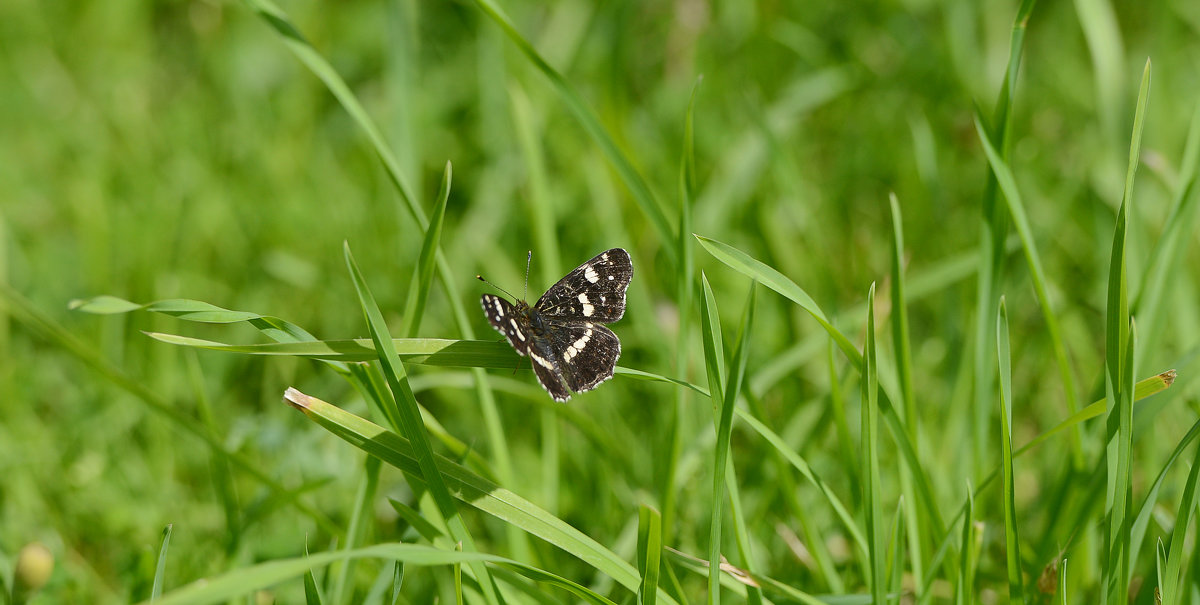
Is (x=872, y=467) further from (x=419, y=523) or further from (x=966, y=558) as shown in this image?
(x=419, y=523)

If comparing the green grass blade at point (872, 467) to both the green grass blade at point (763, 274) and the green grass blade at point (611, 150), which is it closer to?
the green grass blade at point (763, 274)

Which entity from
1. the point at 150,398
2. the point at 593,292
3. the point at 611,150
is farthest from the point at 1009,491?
the point at 150,398

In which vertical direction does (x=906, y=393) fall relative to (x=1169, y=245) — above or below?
below

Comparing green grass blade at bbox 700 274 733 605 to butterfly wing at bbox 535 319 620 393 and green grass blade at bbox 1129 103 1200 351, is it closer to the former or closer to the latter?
butterfly wing at bbox 535 319 620 393

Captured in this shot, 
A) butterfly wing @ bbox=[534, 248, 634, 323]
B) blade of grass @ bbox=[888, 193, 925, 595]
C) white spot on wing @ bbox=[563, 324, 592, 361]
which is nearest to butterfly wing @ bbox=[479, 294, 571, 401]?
white spot on wing @ bbox=[563, 324, 592, 361]

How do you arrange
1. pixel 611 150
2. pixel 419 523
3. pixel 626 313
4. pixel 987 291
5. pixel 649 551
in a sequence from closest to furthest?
pixel 649 551, pixel 419 523, pixel 987 291, pixel 611 150, pixel 626 313

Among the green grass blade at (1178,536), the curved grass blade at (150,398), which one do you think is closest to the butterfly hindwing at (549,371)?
the curved grass blade at (150,398)

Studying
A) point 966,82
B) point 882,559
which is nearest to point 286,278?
point 882,559
